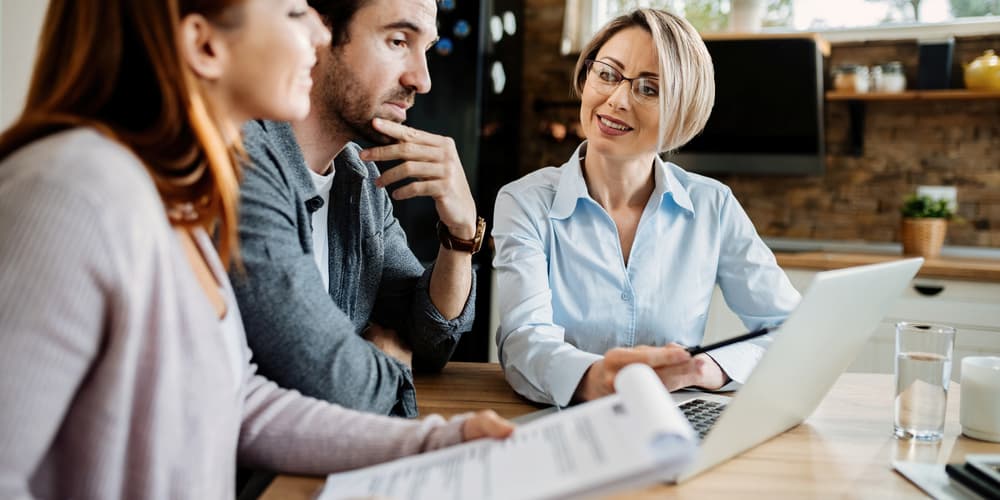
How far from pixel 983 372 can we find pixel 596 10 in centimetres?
318

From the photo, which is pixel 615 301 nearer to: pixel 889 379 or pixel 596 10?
pixel 889 379

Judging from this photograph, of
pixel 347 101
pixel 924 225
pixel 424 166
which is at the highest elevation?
pixel 347 101

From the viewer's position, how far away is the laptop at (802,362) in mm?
966

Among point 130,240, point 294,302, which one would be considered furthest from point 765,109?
point 130,240

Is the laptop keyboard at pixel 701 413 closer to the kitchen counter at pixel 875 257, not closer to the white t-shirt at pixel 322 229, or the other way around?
the white t-shirt at pixel 322 229

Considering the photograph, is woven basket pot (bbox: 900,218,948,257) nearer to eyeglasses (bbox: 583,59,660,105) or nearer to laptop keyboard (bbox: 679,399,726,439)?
eyeglasses (bbox: 583,59,660,105)

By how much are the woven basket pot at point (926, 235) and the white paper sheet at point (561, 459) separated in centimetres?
284

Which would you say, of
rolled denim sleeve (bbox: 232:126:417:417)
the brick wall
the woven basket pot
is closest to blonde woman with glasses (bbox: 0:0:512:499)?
rolled denim sleeve (bbox: 232:126:417:417)

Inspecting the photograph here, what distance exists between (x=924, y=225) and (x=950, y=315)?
1.33 ft

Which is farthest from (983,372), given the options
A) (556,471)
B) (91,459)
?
(91,459)

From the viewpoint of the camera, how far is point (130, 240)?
72 cm

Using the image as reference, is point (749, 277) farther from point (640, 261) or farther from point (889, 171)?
point (889, 171)

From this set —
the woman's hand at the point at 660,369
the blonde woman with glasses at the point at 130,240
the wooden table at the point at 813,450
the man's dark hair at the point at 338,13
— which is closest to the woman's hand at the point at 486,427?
the blonde woman with glasses at the point at 130,240

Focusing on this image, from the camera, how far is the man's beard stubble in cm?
147
